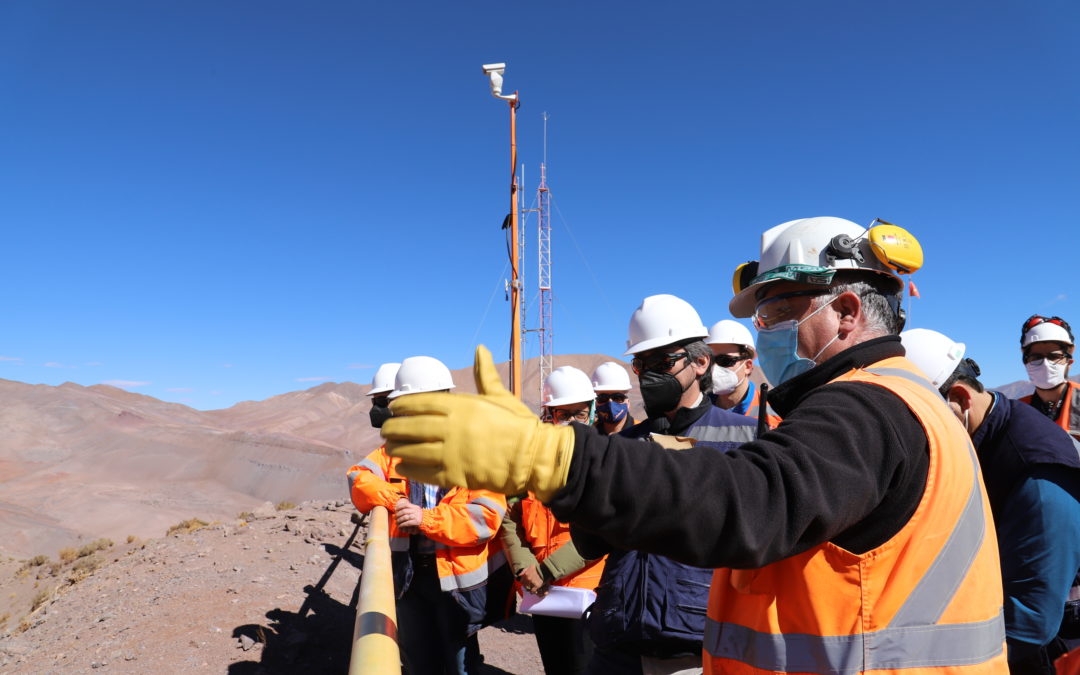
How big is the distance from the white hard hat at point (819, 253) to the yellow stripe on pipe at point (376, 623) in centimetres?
140

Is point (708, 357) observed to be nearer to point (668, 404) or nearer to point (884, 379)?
point (668, 404)

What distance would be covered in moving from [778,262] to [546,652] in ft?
10.5

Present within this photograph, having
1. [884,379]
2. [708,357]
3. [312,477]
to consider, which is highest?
[708,357]

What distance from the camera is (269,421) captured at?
5634 cm

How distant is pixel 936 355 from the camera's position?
3.06 metres

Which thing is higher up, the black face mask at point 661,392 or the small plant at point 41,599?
the black face mask at point 661,392

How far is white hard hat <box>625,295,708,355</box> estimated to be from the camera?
3254 mm

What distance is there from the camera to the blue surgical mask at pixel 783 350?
175 centimetres

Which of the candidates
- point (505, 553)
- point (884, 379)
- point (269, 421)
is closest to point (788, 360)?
point (884, 379)

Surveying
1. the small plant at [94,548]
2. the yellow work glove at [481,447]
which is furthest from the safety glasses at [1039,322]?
the small plant at [94,548]

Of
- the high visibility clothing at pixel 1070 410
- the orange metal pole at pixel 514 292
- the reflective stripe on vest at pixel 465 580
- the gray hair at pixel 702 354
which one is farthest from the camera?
the orange metal pole at pixel 514 292

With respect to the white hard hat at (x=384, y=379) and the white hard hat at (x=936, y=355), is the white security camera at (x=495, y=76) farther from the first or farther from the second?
the white hard hat at (x=936, y=355)

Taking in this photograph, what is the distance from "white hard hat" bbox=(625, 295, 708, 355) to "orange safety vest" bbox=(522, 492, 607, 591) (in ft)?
3.89

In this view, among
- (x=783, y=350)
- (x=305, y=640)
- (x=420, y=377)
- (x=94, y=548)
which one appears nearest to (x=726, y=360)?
(x=420, y=377)
